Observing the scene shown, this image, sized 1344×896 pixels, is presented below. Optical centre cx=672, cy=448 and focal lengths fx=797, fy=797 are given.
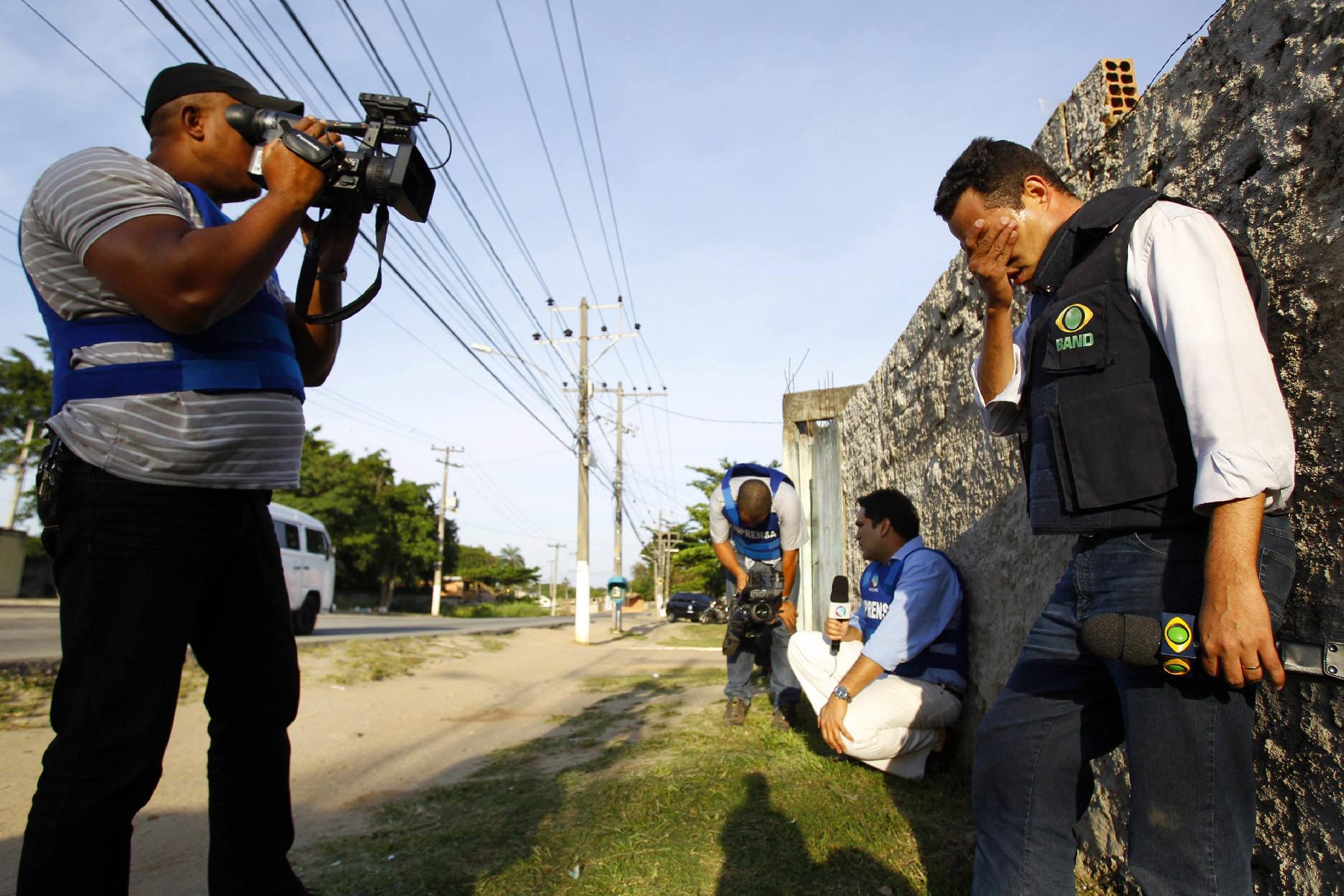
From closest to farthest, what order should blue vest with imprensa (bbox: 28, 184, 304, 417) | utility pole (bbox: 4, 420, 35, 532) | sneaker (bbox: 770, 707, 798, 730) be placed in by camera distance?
blue vest with imprensa (bbox: 28, 184, 304, 417) < sneaker (bbox: 770, 707, 798, 730) < utility pole (bbox: 4, 420, 35, 532)

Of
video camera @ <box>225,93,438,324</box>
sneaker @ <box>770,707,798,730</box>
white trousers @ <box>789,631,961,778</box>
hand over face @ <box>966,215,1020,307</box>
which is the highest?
video camera @ <box>225,93,438,324</box>

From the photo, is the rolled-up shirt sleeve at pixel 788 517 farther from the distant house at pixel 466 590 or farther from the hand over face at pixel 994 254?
the distant house at pixel 466 590

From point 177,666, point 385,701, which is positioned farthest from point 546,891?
point 385,701

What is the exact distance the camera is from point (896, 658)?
2.76 metres

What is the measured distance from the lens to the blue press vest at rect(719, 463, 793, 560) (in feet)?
15.8

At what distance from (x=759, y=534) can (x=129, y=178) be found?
12.6 ft

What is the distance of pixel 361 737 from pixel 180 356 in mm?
3855

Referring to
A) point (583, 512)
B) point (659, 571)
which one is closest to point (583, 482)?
point (583, 512)

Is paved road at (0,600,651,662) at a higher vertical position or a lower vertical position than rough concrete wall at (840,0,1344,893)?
lower

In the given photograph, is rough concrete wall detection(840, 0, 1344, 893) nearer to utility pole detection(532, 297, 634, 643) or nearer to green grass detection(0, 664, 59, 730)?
green grass detection(0, 664, 59, 730)

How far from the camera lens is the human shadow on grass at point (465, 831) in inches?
89.7

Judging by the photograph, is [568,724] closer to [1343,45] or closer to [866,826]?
[866,826]

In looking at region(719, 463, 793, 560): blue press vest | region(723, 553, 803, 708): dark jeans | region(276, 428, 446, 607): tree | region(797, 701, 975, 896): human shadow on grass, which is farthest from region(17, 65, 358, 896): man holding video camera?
region(276, 428, 446, 607): tree

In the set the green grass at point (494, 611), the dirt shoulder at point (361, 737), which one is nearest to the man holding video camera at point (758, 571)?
the dirt shoulder at point (361, 737)
